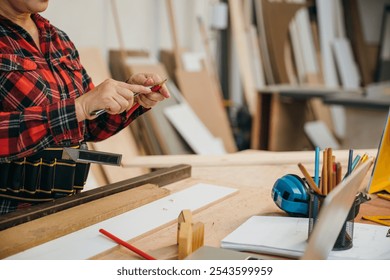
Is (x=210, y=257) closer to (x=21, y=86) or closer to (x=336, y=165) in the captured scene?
(x=336, y=165)

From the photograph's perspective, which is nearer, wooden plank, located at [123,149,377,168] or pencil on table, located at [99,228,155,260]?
pencil on table, located at [99,228,155,260]

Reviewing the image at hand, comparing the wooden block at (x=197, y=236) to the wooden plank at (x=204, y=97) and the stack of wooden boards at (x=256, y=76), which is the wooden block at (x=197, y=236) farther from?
the wooden plank at (x=204, y=97)

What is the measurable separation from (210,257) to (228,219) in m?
0.22

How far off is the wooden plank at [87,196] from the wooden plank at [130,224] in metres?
0.07

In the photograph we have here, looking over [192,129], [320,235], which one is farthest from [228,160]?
[192,129]

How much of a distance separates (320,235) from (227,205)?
46 centimetres

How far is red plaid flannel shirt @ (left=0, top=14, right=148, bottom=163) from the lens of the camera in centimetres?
102

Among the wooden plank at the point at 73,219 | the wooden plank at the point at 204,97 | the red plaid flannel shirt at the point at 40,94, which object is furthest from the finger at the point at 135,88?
the wooden plank at the point at 204,97

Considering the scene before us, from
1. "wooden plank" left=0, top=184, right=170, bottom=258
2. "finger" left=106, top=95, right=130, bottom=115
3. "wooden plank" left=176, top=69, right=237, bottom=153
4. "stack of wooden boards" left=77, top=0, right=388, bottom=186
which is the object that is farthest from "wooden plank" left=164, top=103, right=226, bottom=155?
"finger" left=106, top=95, right=130, bottom=115

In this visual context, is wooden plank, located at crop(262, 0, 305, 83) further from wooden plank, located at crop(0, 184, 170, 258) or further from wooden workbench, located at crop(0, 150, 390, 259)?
wooden plank, located at crop(0, 184, 170, 258)

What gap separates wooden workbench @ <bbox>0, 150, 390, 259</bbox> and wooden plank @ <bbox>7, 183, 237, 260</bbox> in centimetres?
2

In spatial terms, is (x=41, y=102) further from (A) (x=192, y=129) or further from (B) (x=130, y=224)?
(A) (x=192, y=129)

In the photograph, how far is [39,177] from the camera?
1203mm
